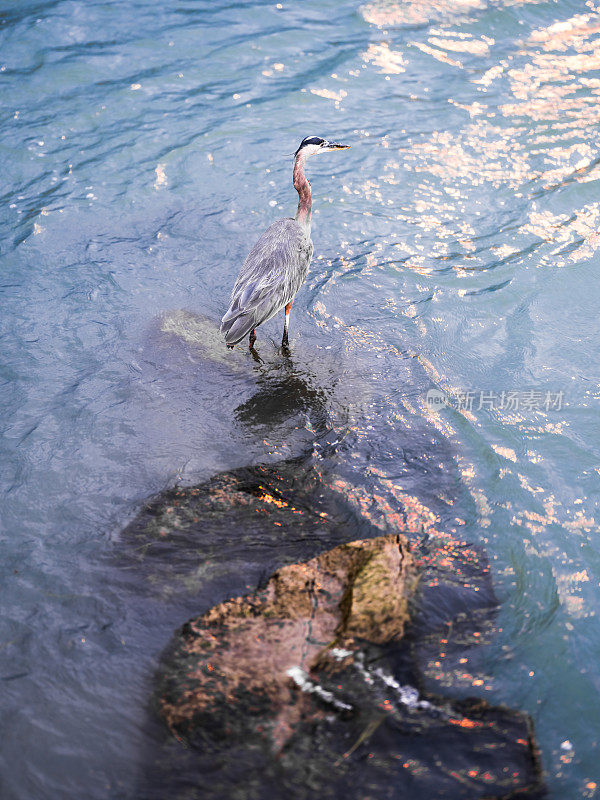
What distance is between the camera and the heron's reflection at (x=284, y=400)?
562 cm

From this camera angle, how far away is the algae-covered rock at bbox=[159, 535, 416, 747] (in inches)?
133

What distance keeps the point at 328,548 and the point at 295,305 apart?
11.3 ft

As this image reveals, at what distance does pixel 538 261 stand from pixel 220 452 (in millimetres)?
4588

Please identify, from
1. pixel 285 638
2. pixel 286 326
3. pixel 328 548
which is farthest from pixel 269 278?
pixel 285 638

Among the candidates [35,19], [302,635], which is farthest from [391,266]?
[35,19]

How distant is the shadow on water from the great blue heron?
45cm

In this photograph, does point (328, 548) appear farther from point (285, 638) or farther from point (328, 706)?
point (328, 706)

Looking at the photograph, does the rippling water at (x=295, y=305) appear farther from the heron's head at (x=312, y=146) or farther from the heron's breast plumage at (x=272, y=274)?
the heron's head at (x=312, y=146)

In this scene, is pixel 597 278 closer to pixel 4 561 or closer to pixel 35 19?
pixel 4 561

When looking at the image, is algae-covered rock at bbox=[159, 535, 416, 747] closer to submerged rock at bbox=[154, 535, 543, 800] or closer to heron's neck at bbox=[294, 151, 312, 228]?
submerged rock at bbox=[154, 535, 543, 800]

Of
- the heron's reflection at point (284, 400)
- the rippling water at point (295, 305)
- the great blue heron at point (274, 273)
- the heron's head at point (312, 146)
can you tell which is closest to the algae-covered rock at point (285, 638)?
the rippling water at point (295, 305)

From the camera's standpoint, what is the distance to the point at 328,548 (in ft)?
14.3

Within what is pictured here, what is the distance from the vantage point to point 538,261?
7.74 metres

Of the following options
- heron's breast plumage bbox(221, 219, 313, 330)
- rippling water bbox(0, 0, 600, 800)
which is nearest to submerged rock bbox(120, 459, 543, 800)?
rippling water bbox(0, 0, 600, 800)
